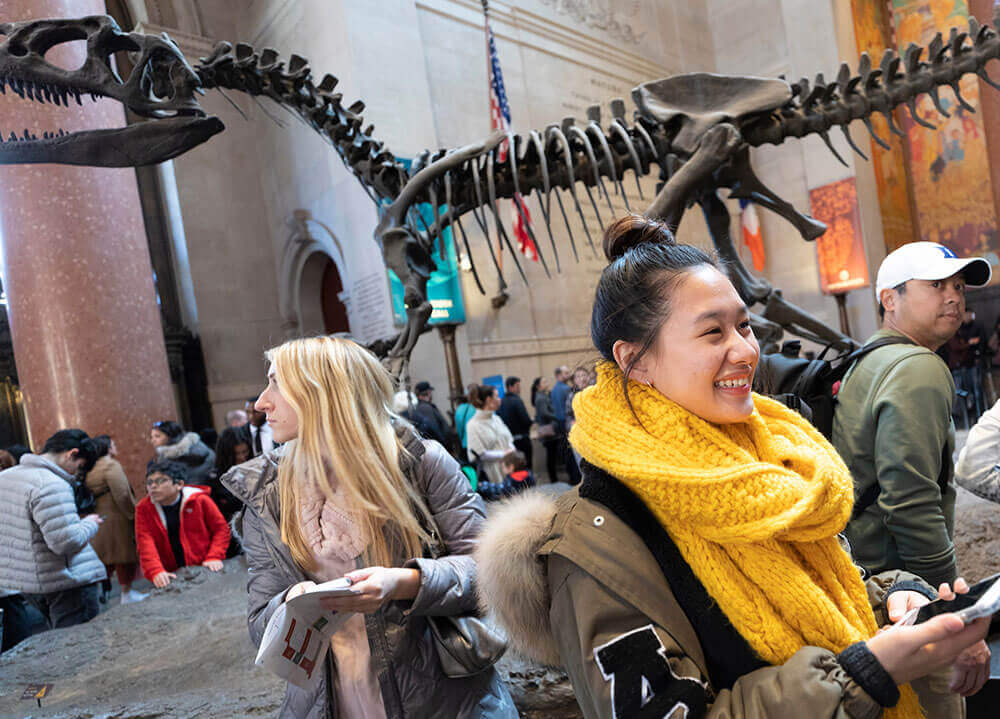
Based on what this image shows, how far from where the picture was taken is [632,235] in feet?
4.66

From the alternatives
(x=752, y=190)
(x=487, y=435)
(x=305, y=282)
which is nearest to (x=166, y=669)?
(x=487, y=435)

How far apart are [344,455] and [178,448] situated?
178 inches

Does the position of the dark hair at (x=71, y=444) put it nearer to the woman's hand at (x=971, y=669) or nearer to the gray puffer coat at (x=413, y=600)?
the gray puffer coat at (x=413, y=600)

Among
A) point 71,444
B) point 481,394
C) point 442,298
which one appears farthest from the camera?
point 442,298

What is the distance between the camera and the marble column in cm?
573

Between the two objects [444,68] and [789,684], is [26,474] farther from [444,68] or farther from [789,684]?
[444,68]

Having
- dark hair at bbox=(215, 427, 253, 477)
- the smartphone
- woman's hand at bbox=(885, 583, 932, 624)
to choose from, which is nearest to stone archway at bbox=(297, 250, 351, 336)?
dark hair at bbox=(215, 427, 253, 477)

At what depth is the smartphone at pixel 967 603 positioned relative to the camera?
3.24ft

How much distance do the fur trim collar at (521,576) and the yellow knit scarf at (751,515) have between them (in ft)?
0.50

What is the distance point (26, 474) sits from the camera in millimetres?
3939

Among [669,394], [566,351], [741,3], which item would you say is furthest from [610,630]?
[741,3]

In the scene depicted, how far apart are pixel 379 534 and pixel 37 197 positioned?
5634 millimetres

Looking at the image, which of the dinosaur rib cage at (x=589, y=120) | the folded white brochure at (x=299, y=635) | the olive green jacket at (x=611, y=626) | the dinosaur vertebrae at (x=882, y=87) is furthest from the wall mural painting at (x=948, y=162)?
the folded white brochure at (x=299, y=635)

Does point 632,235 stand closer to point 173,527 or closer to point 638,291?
point 638,291
